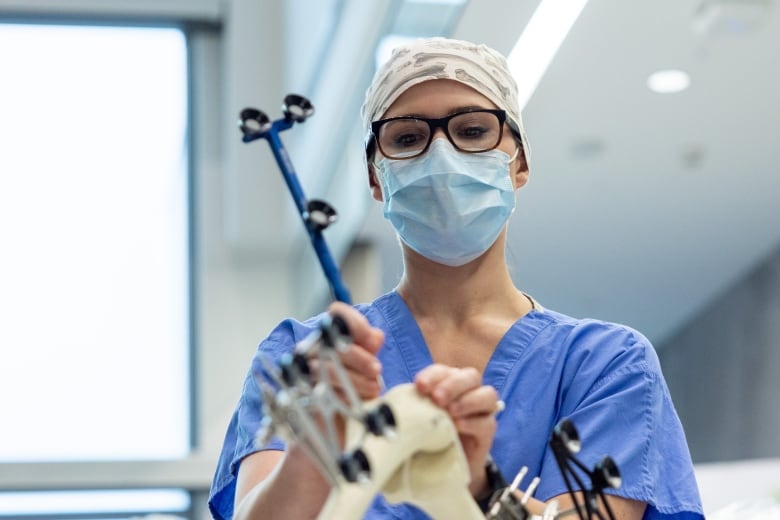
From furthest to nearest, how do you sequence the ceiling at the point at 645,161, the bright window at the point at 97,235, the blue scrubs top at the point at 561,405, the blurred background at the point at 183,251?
the bright window at the point at 97,235
the blurred background at the point at 183,251
the ceiling at the point at 645,161
the blue scrubs top at the point at 561,405

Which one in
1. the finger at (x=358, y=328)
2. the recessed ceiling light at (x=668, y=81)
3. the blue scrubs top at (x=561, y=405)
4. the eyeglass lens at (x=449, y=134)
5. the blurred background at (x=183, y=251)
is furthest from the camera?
the blurred background at (x=183, y=251)

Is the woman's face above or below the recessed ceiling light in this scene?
above

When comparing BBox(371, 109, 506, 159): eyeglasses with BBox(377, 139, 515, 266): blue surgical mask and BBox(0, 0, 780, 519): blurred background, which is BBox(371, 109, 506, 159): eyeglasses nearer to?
BBox(377, 139, 515, 266): blue surgical mask

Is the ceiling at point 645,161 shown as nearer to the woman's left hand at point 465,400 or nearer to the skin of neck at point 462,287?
the skin of neck at point 462,287

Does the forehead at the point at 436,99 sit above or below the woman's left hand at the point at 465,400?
above

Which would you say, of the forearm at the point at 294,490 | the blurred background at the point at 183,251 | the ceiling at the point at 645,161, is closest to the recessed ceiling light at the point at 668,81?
the ceiling at the point at 645,161

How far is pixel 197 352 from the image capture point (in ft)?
22.3

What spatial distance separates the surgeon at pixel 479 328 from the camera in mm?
1202

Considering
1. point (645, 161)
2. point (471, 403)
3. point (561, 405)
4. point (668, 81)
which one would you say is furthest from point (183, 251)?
point (471, 403)

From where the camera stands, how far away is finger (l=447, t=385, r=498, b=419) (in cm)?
92

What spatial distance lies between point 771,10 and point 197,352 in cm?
358

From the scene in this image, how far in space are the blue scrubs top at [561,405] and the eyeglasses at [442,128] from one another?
0.56 ft

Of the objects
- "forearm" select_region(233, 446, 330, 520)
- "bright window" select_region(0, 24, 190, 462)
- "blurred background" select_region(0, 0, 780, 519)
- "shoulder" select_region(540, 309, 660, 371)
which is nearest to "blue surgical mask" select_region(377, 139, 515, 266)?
"shoulder" select_region(540, 309, 660, 371)

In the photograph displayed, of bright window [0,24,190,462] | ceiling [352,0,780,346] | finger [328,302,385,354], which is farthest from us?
bright window [0,24,190,462]
